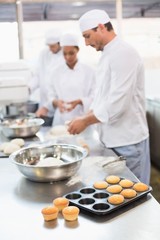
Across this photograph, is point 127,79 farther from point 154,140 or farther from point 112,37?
point 154,140

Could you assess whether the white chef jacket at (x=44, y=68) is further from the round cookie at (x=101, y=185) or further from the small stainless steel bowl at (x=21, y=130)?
the round cookie at (x=101, y=185)

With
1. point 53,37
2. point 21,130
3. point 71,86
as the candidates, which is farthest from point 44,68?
point 21,130

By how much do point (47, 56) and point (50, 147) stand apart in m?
2.20

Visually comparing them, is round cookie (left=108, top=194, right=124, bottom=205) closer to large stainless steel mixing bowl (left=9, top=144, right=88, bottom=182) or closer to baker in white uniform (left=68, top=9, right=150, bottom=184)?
large stainless steel mixing bowl (left=9, top=144, right=88, bottom=182)

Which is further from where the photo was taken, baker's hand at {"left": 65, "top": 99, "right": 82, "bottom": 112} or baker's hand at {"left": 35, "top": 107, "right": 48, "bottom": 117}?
baker's hand at {"left": 35, "top": 107, "right": 48, "bottom": 117}

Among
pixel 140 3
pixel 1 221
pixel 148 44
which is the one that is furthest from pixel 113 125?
pixel 140 3

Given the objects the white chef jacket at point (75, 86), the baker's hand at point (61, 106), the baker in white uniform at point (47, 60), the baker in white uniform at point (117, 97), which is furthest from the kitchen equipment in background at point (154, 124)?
the baker in white uniform at point (117, 97)

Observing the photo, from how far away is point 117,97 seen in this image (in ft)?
6.12

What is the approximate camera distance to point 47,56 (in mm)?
3662

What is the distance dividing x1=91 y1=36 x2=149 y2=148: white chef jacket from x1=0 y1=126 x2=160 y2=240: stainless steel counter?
57 cm

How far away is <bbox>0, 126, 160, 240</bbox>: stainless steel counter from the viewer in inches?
37.7

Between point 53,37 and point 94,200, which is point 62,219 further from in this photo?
point 53,37

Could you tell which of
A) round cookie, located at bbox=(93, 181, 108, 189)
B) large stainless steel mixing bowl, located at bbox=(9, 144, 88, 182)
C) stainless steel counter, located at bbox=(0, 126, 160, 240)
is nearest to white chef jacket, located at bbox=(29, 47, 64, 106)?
large stainless steel mixing bowl, located at bbox=(9, 144, 88, 182)

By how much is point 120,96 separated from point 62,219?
97cm
